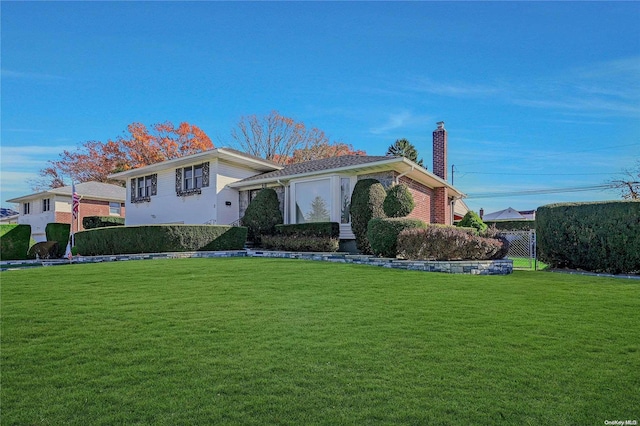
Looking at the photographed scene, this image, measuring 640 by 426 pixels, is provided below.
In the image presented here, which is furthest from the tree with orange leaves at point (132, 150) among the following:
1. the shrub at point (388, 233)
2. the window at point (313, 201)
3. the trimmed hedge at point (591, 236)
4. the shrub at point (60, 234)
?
the trimmed hedge at point (591, 236)

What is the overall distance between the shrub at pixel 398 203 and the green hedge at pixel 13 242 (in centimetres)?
1722

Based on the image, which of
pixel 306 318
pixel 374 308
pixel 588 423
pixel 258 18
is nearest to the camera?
pixel 588 423

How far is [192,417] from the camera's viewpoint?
2.40m

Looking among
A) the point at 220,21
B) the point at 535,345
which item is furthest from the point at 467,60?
the point at 535,345

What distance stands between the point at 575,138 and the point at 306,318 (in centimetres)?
1747

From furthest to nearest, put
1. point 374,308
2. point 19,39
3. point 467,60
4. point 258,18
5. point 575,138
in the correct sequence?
1. point 575,138
2. point 467,60
3. point 258,18
4. point 19,39
5. point 374,308

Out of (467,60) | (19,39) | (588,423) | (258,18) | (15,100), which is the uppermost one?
(258,18)

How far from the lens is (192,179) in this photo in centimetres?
2031

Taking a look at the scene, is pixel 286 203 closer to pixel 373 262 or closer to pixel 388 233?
pixel 388 233

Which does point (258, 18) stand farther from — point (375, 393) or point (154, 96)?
point (375, 393)

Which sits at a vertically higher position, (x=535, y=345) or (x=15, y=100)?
(x=15, y=100)

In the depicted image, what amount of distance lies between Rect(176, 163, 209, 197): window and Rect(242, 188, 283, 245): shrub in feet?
12.5

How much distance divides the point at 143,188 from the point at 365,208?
1626 centimetres

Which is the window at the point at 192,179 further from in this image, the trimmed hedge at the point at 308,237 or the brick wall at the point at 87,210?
the brick wall at the point at 87,210
